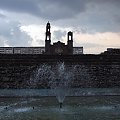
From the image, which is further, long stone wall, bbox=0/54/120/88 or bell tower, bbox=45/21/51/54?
bell tower, bbox=45/21/51/54

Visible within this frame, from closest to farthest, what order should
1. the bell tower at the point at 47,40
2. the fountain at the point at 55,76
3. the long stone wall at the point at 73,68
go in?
the fountain at the point at 55,76 < the long stone wall at the point at 73,68 < the bell tower at the point at 47,40

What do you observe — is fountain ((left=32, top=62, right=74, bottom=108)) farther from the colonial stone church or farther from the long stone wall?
the colonial stone church

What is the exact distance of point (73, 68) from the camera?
4791 centimetres

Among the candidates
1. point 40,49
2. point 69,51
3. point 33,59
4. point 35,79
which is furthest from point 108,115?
point 40,49

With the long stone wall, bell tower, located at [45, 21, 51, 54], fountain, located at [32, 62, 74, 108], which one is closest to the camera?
fountain, located at [32, 62, 74, 108]

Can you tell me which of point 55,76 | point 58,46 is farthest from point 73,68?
point 58,46

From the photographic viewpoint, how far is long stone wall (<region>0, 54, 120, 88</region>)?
148 feet

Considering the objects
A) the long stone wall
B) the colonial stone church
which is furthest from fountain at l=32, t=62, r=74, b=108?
the colonial stone church

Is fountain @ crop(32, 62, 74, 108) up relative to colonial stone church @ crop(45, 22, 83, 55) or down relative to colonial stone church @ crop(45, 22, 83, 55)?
down

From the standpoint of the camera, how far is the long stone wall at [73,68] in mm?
45062

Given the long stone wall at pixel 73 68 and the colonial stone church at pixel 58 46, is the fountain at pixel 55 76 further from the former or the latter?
the colonial stone church at pixel 58 46

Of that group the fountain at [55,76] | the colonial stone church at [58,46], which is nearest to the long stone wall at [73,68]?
the fountain at [55,76]

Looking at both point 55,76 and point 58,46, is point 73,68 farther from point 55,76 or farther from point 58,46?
point 58,46

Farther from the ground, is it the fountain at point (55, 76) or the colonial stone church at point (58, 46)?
the colonial stone church at point (58, 46)
